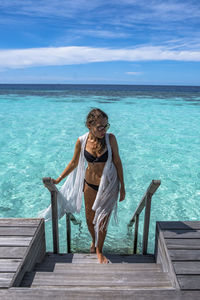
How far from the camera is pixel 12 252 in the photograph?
90.9 inches

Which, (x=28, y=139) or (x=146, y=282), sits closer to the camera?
(x=146, y=282)

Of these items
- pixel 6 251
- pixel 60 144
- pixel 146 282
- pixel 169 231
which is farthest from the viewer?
pixel 60 144

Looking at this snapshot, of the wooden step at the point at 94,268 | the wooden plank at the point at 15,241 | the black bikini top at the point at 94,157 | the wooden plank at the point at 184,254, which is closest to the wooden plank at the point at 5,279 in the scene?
the wooden plank at the point at 15,241

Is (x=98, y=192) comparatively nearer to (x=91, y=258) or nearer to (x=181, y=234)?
(x=91, y=258)

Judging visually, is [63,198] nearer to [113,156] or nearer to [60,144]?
[113,156]

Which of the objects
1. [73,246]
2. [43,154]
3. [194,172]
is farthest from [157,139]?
[73,246]

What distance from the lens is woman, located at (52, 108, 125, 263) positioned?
2.63 meters

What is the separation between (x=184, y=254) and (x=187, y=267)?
18 centimetres

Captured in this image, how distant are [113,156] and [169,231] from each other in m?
1.05

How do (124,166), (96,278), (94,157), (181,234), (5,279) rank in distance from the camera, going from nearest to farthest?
(5,279)
(96,278)
(181,234)
(94,157)
(124,166)

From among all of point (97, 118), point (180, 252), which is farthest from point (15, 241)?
point (180, 252)

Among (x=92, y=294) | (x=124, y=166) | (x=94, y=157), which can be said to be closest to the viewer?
(x=92, y=294)

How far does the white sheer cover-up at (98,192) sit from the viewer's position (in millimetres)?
2743

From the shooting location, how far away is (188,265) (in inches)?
86.0
